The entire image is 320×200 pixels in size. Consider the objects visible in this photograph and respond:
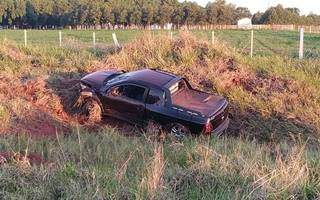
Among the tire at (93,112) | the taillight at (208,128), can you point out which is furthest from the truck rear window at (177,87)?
the tire at (93,112)

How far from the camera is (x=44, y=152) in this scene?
747cm

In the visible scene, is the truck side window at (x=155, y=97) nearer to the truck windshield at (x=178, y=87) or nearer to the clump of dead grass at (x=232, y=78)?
the truck windshield at (x=178, y=87)

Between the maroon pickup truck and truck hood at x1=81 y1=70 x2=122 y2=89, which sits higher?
Answer: truck hood at x1=81 y1=70 x2=122 y2=89

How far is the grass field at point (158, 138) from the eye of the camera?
4.85 m

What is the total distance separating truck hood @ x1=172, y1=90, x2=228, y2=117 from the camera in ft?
36.0

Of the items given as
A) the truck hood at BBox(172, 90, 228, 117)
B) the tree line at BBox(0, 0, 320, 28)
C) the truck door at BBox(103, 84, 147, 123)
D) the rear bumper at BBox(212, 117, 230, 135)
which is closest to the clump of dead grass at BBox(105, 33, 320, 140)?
the rear bumper at BBox(212, 117, 230, 135)

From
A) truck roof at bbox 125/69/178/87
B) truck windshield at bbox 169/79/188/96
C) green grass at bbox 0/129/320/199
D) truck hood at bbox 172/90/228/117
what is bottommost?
truck hood at bbox 172/90/228/117

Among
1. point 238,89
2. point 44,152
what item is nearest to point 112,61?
point 238,89

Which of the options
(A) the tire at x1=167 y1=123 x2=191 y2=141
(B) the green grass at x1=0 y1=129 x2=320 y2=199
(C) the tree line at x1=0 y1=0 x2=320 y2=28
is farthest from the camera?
(C) the tree line at x1=0 y1=0 x2=320 y2=28

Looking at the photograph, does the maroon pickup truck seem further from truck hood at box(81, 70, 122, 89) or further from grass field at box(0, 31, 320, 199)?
grass field at box(0, 31, 320, 199)

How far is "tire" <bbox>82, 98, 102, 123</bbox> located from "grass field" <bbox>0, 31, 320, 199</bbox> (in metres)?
0.29

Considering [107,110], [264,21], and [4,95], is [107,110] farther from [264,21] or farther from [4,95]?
[264,21]

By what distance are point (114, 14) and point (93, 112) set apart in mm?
92721

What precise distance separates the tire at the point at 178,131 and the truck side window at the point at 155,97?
0.68 metres
